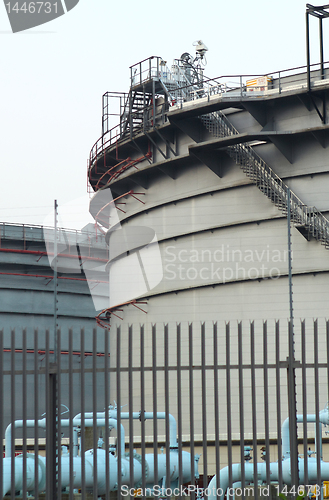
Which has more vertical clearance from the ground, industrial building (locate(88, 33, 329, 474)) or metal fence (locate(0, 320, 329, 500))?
industrial building (locate(88, 33, 329, 474))

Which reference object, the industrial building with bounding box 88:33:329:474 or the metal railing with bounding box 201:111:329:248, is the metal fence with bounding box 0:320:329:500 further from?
the metal railing with bounding box 201:111:329:248

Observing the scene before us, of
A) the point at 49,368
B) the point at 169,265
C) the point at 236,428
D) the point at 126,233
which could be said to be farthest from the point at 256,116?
the point at 49,368

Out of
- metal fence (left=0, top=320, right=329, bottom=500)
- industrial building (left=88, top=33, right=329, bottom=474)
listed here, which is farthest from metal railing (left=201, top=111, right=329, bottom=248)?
metal fence (left=0, top=320, right=329, bottom=500)

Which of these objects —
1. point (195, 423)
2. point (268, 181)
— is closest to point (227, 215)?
point (268, 181)

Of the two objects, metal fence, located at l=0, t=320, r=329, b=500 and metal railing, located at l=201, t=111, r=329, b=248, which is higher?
A: metal railing, located at l=201, t=111, r=329, b=248

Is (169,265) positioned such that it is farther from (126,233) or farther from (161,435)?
(161,435)

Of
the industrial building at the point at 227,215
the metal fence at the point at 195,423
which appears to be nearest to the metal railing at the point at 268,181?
the industrial building at the point at 227,215

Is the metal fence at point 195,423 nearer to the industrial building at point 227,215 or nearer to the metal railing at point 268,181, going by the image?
the industrial building at point 227,215

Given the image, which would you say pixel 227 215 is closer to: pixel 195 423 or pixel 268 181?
pixel 268 181

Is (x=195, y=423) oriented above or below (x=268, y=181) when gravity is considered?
below

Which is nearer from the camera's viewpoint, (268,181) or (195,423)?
(268,181)

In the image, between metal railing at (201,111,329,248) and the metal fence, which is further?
metal railing at (201,111,329,248)

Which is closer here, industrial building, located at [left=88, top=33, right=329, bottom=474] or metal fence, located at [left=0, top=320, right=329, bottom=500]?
metal fence, located at [left=0, top=320, right=329, bottom=500]

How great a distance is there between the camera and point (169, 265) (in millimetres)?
17328
